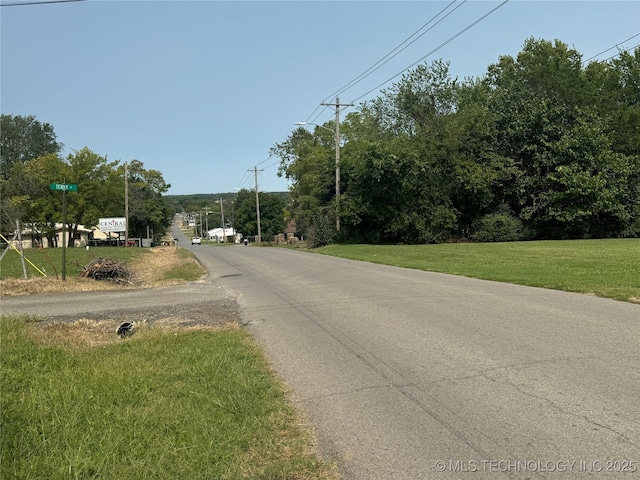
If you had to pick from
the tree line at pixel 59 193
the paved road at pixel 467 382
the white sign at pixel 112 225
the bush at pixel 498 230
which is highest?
the tree line at pixel 59 193

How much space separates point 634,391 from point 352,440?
9.15ft

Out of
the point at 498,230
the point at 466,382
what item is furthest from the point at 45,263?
the point at 498,230

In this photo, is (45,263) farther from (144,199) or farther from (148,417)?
(144,199)

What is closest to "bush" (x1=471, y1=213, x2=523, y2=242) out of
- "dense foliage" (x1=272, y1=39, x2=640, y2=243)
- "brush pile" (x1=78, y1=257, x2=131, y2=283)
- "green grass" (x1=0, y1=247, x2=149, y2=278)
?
"dense foliage" (x1=272, y1=39, x2=640, y2=243)

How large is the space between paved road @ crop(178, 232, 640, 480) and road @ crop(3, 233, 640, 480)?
1 centimetres

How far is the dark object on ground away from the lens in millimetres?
8234

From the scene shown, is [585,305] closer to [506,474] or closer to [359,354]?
[359,354]

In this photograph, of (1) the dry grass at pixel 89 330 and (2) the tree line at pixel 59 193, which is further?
(2) the tree line at pixel 59 193

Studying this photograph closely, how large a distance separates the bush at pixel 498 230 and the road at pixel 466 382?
2893cm

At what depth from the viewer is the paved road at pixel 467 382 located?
3623mm

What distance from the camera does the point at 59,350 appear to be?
6836 mm

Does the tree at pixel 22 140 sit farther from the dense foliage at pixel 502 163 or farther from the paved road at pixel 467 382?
the paved road at pixel 467 382

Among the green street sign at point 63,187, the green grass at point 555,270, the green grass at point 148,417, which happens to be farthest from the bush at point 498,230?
the green grass at point 148,417

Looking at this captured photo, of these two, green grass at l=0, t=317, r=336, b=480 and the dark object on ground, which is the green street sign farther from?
green grass at l=0, t=317, r=336, b=480
